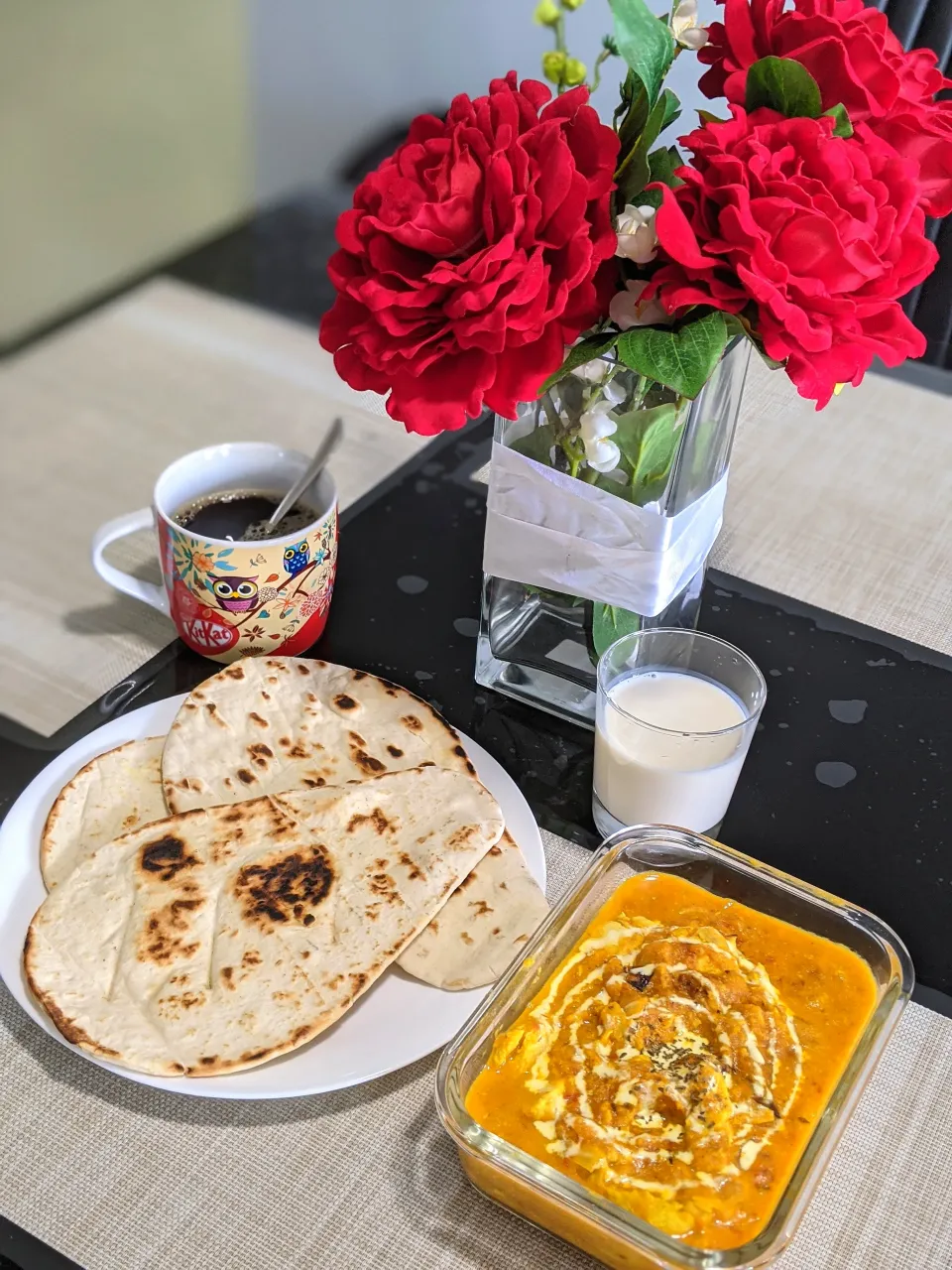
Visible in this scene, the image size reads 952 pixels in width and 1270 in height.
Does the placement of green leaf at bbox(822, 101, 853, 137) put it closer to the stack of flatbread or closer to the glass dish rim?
the glass dish rim

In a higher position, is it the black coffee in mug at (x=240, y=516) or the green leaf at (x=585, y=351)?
the green leaf at (x=585, y=351)

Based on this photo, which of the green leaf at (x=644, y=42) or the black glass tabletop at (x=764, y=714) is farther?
the black glass tabletop at (x=764, y=714)

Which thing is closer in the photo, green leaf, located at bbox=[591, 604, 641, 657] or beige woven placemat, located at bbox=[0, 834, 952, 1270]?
beige woven placemat, located at bbox=[0, 834, 952, 1270]

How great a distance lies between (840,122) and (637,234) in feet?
0.49

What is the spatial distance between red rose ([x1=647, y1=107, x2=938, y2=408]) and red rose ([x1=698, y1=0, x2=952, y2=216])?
1.8 inches

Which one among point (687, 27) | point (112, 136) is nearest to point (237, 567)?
point (687, 27)

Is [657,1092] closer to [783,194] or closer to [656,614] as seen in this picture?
[656,614]

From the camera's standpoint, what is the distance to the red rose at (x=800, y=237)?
2.63ft

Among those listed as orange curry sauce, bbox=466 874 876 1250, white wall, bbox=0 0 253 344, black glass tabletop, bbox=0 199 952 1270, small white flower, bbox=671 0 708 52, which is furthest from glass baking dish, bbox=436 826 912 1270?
white wall, bbox=0 0 253 344

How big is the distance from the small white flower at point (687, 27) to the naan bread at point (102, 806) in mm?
672

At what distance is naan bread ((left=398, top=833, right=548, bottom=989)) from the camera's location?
925 millimetres

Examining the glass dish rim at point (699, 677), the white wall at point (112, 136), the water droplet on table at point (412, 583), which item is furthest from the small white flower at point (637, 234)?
the white wall at point (112, 136)

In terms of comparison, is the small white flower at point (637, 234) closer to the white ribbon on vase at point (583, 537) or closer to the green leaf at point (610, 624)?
the white ribbon on vase at point (583, 537)

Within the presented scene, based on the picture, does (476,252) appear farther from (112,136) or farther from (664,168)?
(112,136)
